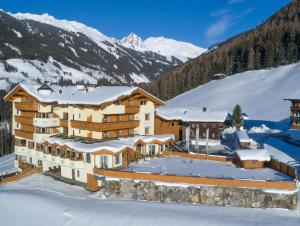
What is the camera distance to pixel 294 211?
28.5m

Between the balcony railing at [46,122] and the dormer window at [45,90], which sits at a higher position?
the dormer window at [45,90]

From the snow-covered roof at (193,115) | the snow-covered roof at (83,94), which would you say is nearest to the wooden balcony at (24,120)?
the snow-covered roof at (83,94)

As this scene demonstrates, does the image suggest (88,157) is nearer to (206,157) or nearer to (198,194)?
(198,194)

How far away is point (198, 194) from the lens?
31000mm

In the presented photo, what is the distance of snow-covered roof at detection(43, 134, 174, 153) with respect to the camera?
3562cm

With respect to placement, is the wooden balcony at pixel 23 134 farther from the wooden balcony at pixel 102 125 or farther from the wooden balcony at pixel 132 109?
the wooden balcony at pixel 132 109

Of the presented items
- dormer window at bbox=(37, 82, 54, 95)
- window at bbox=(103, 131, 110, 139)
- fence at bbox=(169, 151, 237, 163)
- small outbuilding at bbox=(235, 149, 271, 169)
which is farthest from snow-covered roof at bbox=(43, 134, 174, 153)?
small outbuilding at bbox=(235, 149, 271, 169)

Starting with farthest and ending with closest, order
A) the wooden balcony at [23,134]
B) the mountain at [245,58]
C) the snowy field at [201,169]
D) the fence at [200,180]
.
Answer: the mountain at [245,58]
the wooden balcony at [23,134]
the snowy field at [201,169]
the fence at [200,180]

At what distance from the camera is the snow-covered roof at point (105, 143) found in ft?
117

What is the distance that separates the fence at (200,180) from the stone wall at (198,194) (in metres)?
0.31

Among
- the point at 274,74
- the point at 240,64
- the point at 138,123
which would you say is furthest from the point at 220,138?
the point at 240,64

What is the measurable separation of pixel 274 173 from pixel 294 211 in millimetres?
5081

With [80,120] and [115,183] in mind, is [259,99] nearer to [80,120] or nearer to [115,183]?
[80,120]

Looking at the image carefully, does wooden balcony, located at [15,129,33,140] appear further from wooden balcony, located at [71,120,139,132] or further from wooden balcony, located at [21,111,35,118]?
wooden balcony, located at [71,120,139,132]
